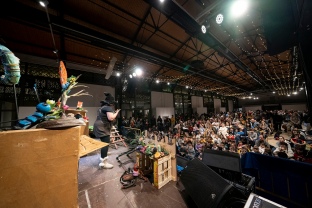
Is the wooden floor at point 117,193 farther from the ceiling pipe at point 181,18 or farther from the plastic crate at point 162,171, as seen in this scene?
the ceiling pipe at point 181,18

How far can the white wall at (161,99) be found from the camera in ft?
38.3

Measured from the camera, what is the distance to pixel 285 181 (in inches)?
85.9

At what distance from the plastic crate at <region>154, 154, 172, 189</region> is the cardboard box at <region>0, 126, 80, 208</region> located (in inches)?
60.6

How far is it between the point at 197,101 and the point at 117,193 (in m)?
16.4

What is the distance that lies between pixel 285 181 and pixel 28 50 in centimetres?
950

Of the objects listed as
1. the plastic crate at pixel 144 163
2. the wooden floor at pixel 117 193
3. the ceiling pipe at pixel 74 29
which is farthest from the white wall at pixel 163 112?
the wooden floor at pixel 117 193

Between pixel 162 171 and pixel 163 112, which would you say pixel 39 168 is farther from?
pixel 163 112

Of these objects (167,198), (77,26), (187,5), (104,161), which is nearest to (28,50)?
(77,26)

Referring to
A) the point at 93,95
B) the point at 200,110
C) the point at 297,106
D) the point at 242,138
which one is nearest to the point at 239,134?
the point at 242,138

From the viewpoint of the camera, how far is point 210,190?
5.21ft

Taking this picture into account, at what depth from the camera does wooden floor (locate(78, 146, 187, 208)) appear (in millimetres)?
1954

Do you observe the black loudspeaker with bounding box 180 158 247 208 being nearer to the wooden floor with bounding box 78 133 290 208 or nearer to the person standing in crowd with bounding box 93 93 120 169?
the wooden floor with bounding box 78 133 290 208

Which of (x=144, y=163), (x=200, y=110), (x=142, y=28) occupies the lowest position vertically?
(x=144, y=163)

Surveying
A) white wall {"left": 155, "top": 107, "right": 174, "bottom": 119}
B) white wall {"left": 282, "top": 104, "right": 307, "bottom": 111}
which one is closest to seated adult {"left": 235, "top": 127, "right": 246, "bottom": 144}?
white wall {"left": 155, "top": 107, "right": 174, "bottom": 119}
